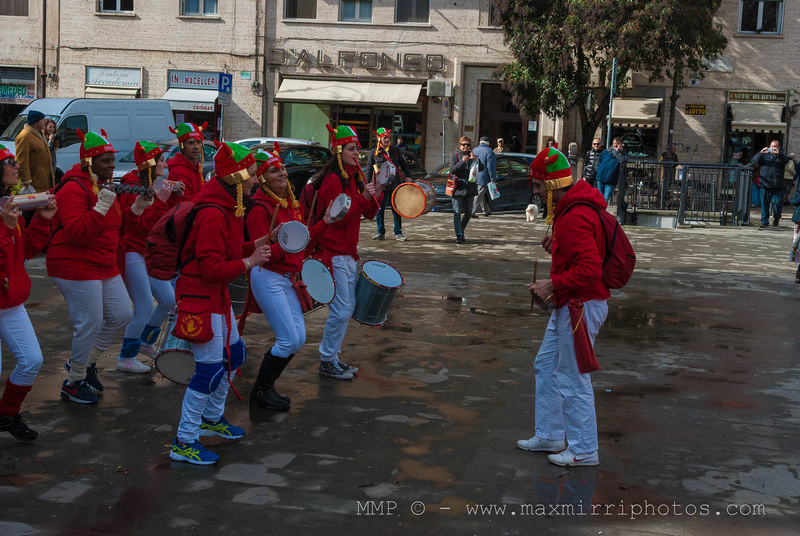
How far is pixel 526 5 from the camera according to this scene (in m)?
27.5

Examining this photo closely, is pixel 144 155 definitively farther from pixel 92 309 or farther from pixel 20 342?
pixel 20 342

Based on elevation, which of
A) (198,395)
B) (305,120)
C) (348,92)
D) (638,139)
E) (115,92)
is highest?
(348,92)

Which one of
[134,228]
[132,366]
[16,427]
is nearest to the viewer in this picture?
[16,427]

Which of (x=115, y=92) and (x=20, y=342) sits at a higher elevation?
(x=115, y=92)

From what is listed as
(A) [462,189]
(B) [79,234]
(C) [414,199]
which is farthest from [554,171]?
(A) [462,189]

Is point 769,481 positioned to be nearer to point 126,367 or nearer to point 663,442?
point 663,442

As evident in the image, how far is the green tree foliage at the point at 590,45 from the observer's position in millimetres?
26109

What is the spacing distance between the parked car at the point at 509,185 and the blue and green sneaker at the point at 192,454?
16950mm

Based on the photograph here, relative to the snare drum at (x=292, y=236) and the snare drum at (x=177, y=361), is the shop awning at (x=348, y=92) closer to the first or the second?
the snare drum at (x=292, y=236)

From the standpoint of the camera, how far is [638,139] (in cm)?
3116

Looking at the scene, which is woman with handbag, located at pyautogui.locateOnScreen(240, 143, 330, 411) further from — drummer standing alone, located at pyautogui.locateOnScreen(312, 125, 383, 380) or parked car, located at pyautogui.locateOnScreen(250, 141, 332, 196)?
parked car, located at pyautogui.locateOnScreen(250, 141, 332, 196)

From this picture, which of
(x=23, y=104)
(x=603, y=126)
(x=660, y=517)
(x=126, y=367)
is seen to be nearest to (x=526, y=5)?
(x=603, y=126)

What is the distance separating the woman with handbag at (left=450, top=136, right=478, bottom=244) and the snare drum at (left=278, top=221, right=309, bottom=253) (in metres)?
10.9

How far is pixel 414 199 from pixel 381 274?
2.78 meters
